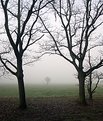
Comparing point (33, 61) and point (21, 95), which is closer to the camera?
point (21, 95)

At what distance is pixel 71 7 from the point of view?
2025cm

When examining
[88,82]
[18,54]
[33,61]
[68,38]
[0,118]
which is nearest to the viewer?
[0,118]

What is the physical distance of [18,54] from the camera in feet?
49.1

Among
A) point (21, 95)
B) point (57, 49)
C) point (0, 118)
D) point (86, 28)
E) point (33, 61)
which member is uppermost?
point (86, 28)

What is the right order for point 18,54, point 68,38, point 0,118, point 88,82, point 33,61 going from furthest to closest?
point 88,82 → point 68,38 → point 33,61 → point 18,54 → point 0,118

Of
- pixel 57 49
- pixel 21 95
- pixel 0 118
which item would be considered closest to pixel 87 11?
pixel 57 49

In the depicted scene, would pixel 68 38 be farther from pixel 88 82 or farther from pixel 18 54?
pixel 88 82

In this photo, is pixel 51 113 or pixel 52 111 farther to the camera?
pixel 52 111

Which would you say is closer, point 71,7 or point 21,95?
point 21,95

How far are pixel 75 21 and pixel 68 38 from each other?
7.62 feet

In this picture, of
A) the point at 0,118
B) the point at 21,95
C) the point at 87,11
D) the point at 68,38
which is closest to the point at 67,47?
the point at 68,38

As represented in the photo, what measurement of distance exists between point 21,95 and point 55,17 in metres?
7.56

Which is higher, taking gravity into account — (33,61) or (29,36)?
(29,36)

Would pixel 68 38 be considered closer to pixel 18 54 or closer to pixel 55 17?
pixel 55 17
